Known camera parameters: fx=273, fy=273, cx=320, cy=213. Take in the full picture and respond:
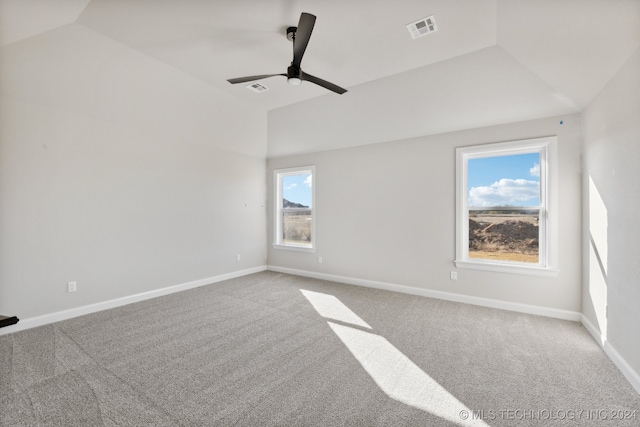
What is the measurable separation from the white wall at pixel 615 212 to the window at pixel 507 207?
40cm

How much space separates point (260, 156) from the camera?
5.81m

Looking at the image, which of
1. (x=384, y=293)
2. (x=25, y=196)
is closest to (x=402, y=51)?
(x=384, y=293)

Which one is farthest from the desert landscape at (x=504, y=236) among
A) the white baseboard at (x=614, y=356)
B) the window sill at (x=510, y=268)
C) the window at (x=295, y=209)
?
the window at (x=295, y=209)

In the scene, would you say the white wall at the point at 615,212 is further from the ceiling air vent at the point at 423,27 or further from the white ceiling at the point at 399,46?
the ceiling air vent at the point at 423,27

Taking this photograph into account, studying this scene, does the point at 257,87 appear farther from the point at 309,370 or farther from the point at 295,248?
the point at 309,370

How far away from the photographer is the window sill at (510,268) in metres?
3.35

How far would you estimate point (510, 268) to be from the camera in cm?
354

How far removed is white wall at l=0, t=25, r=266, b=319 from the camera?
2822 millimetres

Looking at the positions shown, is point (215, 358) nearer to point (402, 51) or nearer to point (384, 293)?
point (384, 293)

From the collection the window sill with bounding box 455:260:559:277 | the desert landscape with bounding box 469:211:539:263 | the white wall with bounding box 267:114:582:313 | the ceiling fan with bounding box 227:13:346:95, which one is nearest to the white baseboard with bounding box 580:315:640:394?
the white wall with bounding box 267:114:582:313

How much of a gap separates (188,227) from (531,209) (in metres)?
5.06

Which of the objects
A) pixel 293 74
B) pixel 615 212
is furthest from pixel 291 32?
pixel 615 212

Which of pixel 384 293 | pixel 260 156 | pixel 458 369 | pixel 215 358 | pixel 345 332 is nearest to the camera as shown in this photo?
pixel 458 369

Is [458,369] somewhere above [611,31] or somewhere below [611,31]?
below
